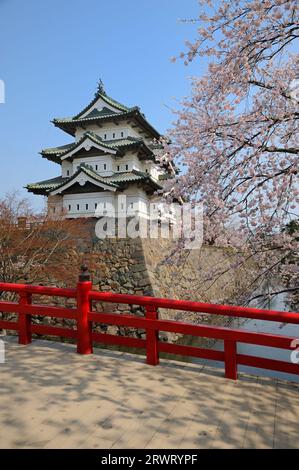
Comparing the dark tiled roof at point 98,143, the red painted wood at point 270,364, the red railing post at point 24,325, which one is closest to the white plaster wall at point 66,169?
the dark tiled roof at point 98,143

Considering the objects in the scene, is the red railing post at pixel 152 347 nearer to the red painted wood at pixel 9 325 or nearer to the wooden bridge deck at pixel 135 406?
the wooden bridge deck at pixel 135 406

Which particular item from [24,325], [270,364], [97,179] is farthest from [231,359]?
[97,179]

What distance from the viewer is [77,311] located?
4.31 metres

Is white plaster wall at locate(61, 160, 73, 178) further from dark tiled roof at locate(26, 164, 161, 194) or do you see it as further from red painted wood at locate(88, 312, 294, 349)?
red painted wood at locate(88, 312, 294, 349)

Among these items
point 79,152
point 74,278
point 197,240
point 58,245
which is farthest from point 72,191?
point 197,240

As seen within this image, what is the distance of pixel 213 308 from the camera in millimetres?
3701

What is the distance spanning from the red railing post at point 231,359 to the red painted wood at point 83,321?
188cm

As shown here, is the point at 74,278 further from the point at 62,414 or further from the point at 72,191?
the point at 62,414

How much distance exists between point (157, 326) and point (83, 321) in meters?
1.08

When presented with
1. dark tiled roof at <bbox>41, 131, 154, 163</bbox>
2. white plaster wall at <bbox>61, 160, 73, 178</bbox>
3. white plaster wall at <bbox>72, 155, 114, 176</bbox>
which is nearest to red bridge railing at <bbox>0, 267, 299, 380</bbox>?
white plaster wall at <bbox>72, 155, 114, 176</bbox>

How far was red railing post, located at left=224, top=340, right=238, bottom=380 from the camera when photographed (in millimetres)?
3598

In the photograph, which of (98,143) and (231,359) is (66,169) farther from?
(231,359)

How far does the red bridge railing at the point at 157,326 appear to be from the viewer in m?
3.43

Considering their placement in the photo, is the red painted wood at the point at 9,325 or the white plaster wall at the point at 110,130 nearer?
the red painted wood at the point at 9,325
